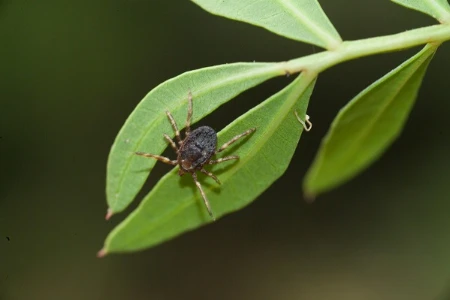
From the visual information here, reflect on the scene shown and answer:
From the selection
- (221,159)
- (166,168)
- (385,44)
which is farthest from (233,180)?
(166,168)

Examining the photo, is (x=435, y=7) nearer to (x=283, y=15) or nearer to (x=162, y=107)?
(x=283, y=15)

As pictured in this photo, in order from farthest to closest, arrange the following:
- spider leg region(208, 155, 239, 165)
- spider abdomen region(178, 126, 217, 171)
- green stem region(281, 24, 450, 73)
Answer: spider abdomen region(178, 126, 217, 171)
spider leg region(208, 155, 239, 165)
green stem region(281, 24, 450, 73)

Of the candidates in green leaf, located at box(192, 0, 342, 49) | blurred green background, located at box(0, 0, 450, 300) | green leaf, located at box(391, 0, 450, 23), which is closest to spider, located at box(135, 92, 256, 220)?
green leaf, located at box(192, 0, 342, 49)

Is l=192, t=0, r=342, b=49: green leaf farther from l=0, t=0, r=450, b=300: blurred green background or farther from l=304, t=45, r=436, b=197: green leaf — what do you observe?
l=0, t=0, r=450, b=300: blurred green background

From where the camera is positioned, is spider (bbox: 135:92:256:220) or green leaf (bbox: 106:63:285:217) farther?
spider (bbox: 135:92:256:220)

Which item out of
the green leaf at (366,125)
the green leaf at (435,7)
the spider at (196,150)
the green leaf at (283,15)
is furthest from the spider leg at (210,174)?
the green leaf at (435,7)

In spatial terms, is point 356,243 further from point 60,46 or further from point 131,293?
point 60,46

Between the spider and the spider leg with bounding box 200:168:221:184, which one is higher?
the spider
